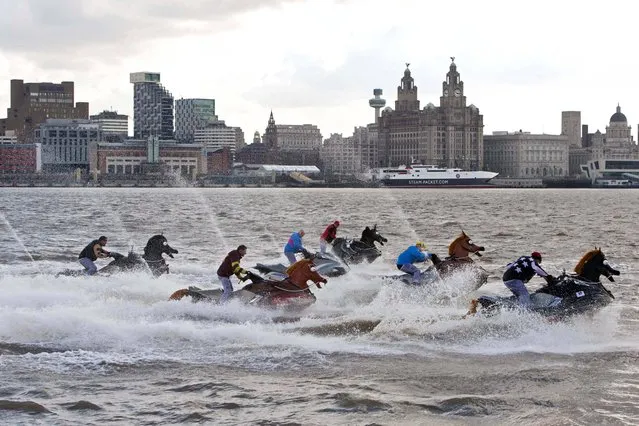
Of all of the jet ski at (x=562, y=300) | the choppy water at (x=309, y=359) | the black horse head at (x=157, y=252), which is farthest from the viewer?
the black horse head at (x=157, y=252)

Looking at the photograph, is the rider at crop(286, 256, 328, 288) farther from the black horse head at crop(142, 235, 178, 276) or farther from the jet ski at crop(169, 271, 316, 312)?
the black horse head at crop(142, 235, 178, 276)

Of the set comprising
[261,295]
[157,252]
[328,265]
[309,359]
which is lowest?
[309,359]

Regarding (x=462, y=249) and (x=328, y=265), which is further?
(x=328, y=265)

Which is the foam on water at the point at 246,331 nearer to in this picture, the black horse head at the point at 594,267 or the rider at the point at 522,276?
the rider at the point at 522,276

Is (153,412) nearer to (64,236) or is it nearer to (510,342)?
(510,342)

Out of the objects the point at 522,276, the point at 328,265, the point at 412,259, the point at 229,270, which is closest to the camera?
the point at 522,276

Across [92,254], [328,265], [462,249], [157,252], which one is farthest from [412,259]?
[92,254]

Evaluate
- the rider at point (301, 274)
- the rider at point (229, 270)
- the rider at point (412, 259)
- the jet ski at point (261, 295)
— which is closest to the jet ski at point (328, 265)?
the rider at point (412, 259)

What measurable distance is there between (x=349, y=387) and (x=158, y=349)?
4320 mm

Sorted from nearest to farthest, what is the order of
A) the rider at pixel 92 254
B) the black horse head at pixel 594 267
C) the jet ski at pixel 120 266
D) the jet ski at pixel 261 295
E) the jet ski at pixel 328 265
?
1. the black horse head at pixel 594 267
2. the jet ski at pixel 261 295
3. the rider at pixel 92 254
4. the jet ski at pixel 120 266
5. the jet ski at pixel 328 265

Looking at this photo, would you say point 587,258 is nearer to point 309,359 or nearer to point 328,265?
point 309,359

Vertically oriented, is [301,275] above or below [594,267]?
below

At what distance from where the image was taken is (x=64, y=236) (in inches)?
1977

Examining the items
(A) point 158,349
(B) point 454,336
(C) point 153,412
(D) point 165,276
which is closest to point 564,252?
(D) point 165,276
